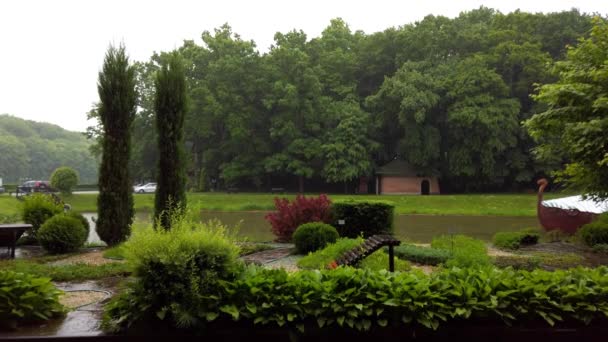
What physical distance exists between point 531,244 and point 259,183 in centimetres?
2954

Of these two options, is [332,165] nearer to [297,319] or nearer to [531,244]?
Result: [531,244]

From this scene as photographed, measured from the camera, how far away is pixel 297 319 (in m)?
4.14

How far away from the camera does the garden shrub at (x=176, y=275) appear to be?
13.5 feet

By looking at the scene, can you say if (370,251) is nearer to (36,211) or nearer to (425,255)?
(425,255)

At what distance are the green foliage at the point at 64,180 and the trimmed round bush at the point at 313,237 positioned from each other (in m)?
29.5

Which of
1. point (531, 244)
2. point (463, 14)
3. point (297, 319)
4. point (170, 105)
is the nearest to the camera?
point (297, 319)

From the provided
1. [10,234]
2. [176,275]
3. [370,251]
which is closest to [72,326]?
[176,275]

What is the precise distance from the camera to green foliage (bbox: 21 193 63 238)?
39.9 ft

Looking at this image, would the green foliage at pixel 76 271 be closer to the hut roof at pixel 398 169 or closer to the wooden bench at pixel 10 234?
the wooden bench at pixel 10 234

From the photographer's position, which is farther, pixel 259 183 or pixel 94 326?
pixel 259 183

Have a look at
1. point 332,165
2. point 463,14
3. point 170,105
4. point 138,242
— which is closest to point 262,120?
point 332,165

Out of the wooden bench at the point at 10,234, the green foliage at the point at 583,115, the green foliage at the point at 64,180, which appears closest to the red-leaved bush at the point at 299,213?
the green foliage at the point at 583,115

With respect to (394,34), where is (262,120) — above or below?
below

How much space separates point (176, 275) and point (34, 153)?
3405 inches
